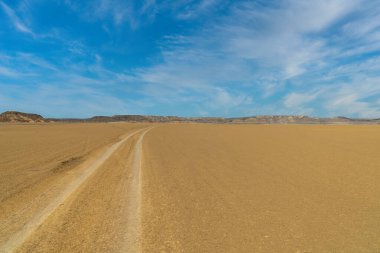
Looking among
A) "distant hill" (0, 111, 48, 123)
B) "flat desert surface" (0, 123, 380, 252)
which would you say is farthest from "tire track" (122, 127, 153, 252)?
"distant hill" (0, 111, 48, 123)

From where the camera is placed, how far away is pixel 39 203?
561cm

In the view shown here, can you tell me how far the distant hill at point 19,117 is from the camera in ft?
285

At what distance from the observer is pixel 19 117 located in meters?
90.9

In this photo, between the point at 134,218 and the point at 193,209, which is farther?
the point at 193,209

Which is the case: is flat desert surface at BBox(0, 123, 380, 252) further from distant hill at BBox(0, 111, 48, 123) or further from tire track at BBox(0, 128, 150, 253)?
distant hill at BBox(0, 111, 48, 123)

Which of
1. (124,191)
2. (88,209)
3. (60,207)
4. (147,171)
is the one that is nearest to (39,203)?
(60,207)

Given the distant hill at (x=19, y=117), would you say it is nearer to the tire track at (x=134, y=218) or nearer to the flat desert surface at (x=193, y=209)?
the flat desert surface at (x=193, y=209)

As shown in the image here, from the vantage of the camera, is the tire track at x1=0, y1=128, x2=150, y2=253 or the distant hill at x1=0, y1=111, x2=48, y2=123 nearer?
the tire track at x1=0, y1=128, x2=150, y2=253

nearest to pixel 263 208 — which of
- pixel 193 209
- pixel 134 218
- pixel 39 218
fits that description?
pixel 193 209

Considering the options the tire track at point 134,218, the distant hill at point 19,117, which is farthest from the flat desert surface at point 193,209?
the distant hill at point 19,117

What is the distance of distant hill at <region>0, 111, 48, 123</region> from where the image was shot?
87.0 meters

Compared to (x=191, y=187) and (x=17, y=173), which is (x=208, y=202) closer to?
(x=191, y=187)

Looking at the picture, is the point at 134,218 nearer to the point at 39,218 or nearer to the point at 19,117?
the point at 39,218

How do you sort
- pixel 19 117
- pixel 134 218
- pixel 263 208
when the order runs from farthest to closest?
1. pixel 19 117
2. pixel 263 208
3. pixel 134 218
